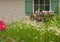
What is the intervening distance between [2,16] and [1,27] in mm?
7505

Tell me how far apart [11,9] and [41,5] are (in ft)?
4.46

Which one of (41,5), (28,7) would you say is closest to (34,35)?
(28,7)

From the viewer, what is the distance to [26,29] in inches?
221

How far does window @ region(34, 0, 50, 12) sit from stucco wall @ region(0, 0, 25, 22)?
65 centimetres

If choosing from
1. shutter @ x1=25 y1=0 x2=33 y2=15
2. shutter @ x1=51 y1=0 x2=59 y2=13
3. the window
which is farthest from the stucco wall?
shutter @ x1=51 y1=0 x2=59 y2=13

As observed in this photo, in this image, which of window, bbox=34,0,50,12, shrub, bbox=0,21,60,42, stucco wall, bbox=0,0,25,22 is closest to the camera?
shrub, bbox=0,21,60,42

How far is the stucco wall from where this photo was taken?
11.6 metres

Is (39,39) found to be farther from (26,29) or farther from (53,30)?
(26,29)

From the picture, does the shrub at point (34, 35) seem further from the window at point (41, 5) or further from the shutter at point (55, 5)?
the window at point (41, 5)

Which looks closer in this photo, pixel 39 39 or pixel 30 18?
pixel 39 39

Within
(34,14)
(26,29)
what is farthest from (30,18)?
(26,29)

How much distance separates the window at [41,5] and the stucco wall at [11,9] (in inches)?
25.5

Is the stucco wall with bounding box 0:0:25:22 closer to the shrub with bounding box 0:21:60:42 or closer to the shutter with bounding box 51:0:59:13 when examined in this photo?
the shutter with bounding box 51:0:59:13

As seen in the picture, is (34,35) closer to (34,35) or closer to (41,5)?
(34,35)
